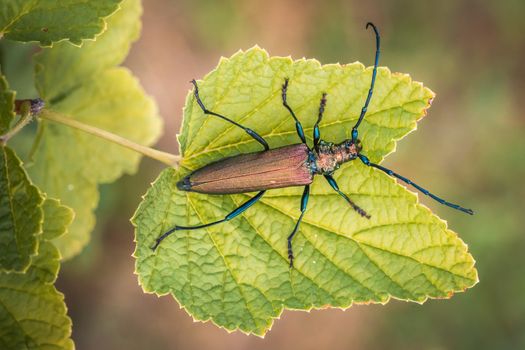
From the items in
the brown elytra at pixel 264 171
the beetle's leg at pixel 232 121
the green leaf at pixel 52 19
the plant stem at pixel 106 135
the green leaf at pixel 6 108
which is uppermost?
the green leaf at pixel 52 19

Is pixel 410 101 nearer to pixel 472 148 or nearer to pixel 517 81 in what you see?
pixel 472 148

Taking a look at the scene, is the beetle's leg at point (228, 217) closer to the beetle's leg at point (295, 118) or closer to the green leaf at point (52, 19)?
the beetle's leg at point (295, 118)

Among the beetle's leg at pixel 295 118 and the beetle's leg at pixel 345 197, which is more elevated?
the beetle's leg at pixel 295 118

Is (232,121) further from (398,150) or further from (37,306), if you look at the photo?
(398,150)

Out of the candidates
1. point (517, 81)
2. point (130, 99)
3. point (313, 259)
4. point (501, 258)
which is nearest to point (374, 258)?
point (313, 259)

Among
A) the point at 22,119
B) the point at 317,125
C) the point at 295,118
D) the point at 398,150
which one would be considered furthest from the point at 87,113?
the point at 398,150

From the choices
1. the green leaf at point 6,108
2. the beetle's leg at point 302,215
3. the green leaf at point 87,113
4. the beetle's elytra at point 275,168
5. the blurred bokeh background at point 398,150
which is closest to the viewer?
the green leaf at point 6,108

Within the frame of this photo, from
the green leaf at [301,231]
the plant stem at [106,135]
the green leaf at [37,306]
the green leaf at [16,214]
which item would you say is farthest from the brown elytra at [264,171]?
the green leaf at [16,214]

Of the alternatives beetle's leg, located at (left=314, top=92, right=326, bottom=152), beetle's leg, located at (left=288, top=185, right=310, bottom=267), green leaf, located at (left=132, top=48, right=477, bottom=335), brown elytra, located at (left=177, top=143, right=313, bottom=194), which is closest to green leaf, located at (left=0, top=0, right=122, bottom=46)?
green leaf, located at (left=132, top=48, right=477, bottom=335)
